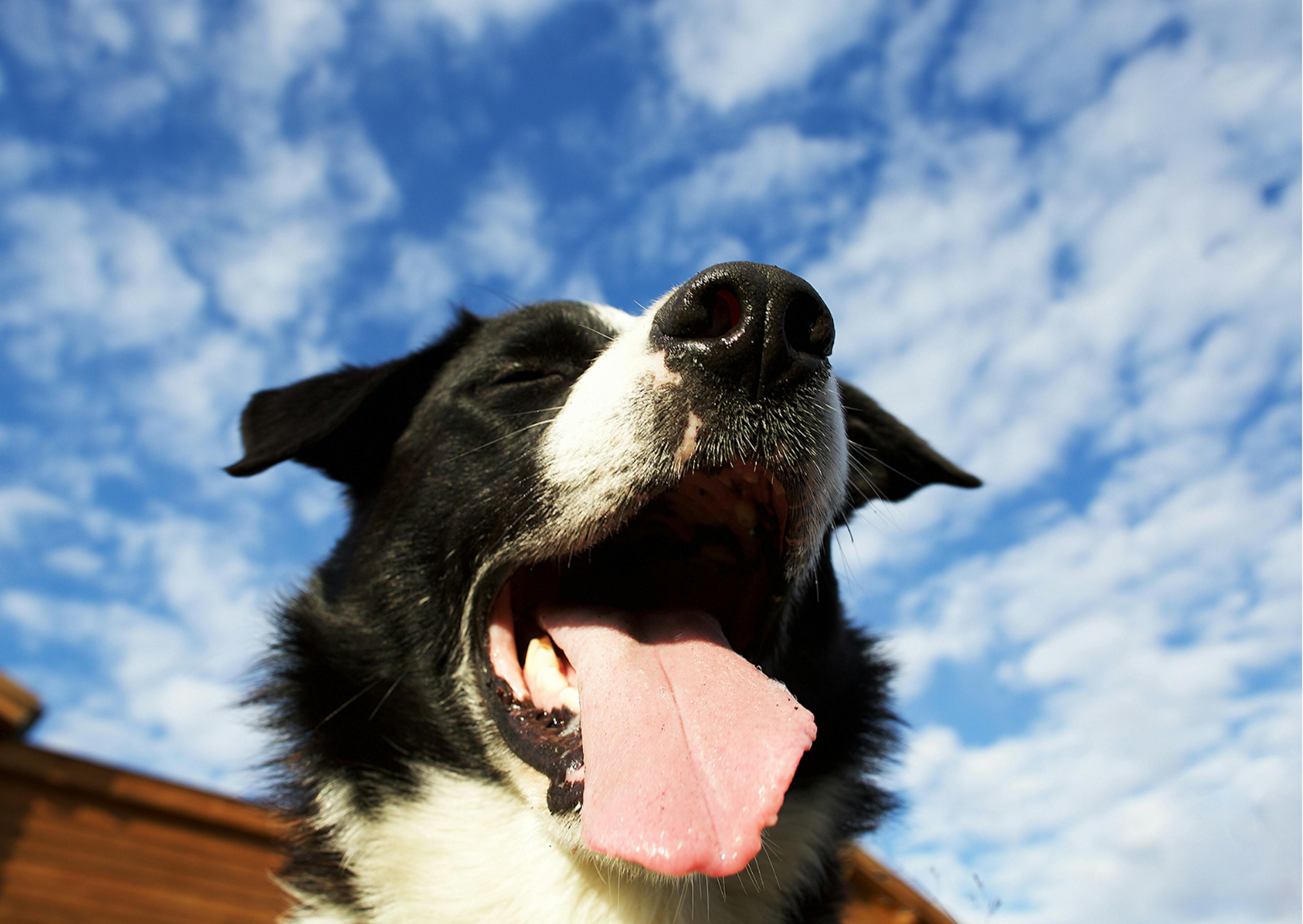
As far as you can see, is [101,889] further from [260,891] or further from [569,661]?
[569,661]

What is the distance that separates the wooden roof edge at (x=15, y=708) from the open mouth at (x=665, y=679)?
6.15m

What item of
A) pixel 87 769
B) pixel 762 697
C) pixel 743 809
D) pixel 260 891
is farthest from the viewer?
pixel 260 891

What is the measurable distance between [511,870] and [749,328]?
149 cm

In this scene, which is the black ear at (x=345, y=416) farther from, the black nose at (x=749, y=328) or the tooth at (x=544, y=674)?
the black nose at (x=749, y=328)

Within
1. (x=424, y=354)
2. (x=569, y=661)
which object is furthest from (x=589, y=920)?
(x=424, y=354)

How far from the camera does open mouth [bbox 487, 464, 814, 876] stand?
1.64 m

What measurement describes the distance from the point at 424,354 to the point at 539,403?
69cm

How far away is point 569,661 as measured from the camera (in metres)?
2.15

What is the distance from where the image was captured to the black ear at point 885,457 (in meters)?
2.98

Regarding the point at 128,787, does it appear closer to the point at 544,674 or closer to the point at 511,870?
the point at 511,870

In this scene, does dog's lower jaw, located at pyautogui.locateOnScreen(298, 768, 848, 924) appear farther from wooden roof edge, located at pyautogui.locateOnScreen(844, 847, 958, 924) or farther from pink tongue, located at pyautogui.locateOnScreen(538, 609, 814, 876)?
wooden roof edge, located at pyautogui.locateOnScreen(844, 847, 958, 924)

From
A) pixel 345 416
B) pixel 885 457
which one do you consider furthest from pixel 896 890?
pixel 345 416

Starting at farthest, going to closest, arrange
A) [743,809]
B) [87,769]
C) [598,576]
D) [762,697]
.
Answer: [87,769] → [598,576] → [762,697] → [743,809]

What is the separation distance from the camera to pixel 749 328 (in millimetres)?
1837
